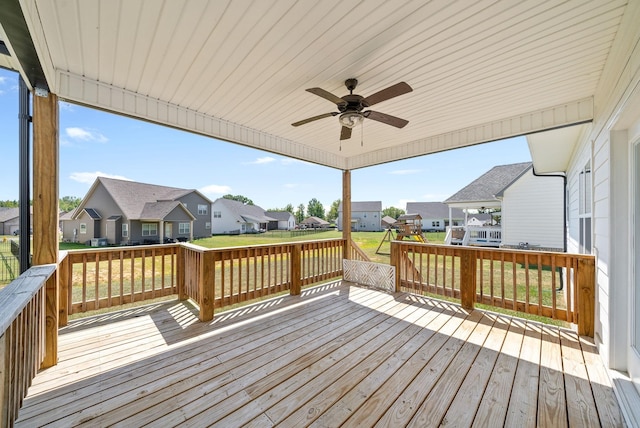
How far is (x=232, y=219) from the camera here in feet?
81.1

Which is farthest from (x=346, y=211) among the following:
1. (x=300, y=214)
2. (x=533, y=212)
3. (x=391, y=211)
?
(x=391, y=211)

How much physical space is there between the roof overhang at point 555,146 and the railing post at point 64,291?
6317 millimetres

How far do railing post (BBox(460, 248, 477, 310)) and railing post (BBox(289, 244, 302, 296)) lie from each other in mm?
2596

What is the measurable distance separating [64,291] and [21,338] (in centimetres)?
190

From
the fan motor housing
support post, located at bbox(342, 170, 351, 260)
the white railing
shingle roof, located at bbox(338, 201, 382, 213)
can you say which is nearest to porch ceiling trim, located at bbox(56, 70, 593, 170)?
support post, located at bbox(342, 170, 351, 260)

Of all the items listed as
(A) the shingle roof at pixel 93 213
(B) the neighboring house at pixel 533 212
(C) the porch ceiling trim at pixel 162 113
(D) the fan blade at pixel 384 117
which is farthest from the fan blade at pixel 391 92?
(B) the neighboring house at pixel 533 212

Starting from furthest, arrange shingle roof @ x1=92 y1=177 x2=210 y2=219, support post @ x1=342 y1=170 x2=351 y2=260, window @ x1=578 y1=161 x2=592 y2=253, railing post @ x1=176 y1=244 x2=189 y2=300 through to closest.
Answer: shingle roof @ x1=92 y1=177 x2=210 y2=219 → support post @ x1=342 y1=170 x2=351 y2=260 → railing post @ x1=176 y1=244 x2=189 y2=300 → window @ x1=578 y1=161 x2=592 y2=253

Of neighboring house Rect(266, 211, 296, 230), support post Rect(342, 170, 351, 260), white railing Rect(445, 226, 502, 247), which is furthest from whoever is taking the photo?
neighboring house Rect(266, 211, 296, 230)

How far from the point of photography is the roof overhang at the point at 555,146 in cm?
345

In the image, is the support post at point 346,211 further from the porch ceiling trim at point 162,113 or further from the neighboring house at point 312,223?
the neighboring house at point 312,223

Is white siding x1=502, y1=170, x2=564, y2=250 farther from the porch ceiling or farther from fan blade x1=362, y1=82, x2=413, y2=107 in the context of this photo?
fan blade x1=362, y1=82, x2=413, y2=107

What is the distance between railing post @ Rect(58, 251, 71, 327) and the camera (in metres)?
2.96

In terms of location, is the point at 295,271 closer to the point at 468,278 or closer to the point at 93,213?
the point at 468,278

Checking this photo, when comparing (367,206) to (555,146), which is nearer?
(555,146)
